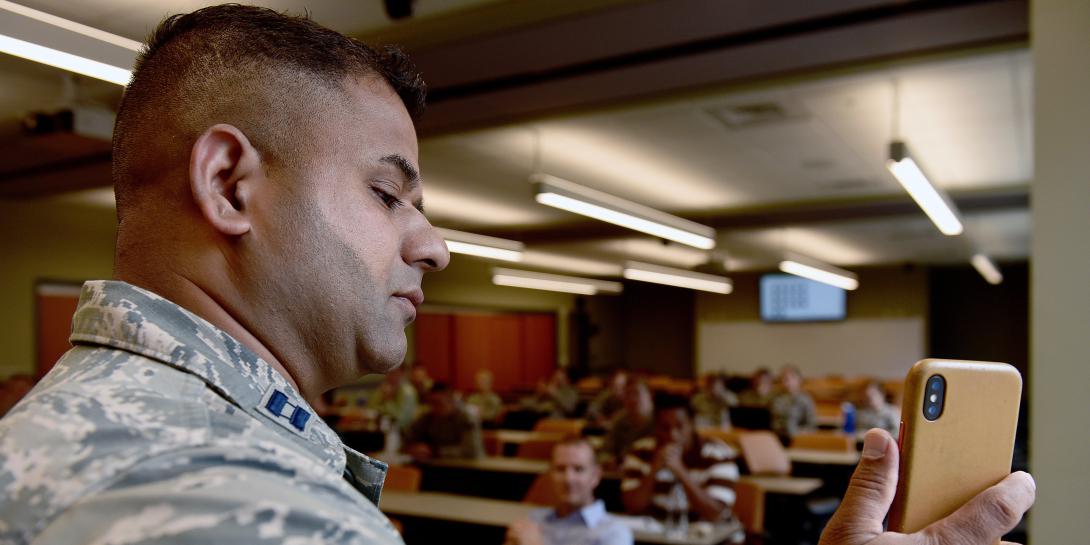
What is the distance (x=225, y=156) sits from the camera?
2.25 ft

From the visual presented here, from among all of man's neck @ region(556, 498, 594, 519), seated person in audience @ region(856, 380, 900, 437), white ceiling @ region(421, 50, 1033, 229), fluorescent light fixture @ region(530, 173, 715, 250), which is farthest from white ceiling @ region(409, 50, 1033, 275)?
man's neck @ region(556, 498, 594, 519)

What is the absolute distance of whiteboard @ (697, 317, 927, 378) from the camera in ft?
54.9

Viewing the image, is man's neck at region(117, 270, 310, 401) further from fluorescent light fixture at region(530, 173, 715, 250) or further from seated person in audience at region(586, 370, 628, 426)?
seated person in audience at region(586, 370, 628, 426)

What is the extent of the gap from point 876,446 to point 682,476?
3919mm

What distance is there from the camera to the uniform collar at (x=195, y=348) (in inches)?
22.6

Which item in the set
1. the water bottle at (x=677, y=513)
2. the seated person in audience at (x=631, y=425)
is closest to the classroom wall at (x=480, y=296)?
the seated person in audience at (x=631, y=425)

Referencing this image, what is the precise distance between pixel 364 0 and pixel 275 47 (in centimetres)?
318

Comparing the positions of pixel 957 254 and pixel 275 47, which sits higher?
pixel 957 254

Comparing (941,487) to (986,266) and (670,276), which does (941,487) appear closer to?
(670,276)

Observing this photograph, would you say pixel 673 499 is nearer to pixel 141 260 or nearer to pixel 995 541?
pixel 995 541

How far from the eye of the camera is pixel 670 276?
13.1m

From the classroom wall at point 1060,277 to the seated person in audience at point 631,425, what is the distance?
4974 mm

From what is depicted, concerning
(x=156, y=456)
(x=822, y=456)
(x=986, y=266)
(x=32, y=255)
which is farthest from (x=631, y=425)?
(x=986, y=266)

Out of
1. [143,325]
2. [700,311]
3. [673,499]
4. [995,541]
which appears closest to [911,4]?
[673,499]
